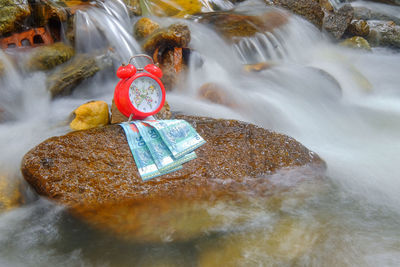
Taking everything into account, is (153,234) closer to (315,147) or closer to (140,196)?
(140,196)

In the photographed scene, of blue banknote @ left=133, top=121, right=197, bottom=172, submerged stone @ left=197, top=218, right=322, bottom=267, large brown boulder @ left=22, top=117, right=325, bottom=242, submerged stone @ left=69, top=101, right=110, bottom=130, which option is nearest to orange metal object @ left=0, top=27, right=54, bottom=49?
submerged stone @ left=69, top=101, right=110, bottom=130

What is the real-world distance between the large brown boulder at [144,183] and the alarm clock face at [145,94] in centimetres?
35

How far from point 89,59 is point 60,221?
132 inches

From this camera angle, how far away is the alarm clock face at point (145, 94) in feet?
10.4

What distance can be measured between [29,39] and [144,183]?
387cm

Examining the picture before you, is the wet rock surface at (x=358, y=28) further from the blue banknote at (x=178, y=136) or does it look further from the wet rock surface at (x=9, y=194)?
the wet rock surface at (x=9, y=194)

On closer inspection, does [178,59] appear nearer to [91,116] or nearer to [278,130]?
[278,130]

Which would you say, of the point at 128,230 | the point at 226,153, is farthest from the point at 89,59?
the point at 128,230

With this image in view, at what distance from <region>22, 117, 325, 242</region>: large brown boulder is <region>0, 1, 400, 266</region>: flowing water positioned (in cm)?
12

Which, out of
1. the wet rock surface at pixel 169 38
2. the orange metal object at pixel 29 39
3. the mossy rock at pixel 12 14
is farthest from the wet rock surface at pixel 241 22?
the mossy rock at pixel 12 14

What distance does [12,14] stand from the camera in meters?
4.69

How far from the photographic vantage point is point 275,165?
3170mm

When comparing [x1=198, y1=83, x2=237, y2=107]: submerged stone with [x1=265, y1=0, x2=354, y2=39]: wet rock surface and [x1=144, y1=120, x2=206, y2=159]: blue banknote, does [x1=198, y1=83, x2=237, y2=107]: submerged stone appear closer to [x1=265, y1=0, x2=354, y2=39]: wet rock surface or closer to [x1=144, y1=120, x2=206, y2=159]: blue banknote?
[x1=144, y1=120, x2=206, y2=159]: blue banknote

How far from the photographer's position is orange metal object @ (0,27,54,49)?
4773 mm
